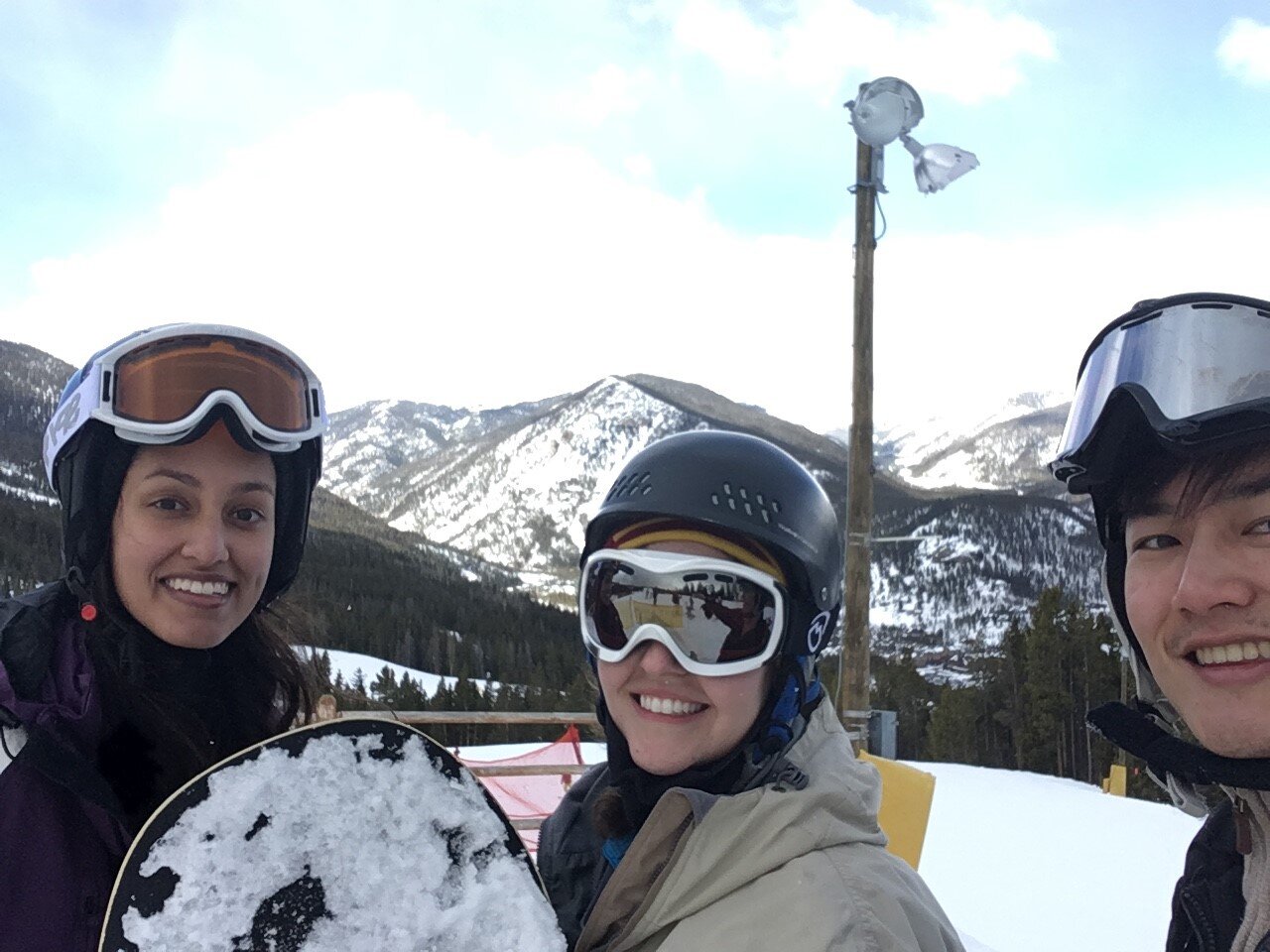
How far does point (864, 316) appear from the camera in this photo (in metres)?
7.67

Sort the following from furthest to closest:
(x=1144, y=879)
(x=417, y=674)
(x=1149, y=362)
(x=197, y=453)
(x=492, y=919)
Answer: (x=417, y=674)
(x=1144, y=879)
(x=197, y=453)
(x=1149, y=362)
(x=492, y=919)

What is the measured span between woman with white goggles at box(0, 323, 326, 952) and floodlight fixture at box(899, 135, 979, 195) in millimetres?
7139

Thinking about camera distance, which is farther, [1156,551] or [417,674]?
[417,674]

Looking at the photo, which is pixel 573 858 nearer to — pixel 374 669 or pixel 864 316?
pixel 864 316

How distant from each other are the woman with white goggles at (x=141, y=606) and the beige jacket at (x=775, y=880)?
875 millimetres

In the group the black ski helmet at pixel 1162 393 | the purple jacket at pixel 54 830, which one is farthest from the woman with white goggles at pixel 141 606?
the black ski helmet at pixel 1162 393

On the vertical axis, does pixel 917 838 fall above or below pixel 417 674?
above

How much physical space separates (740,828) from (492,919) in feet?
1.45

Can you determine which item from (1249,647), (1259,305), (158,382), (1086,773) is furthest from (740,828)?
(1086,773)

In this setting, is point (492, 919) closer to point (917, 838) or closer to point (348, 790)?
point (348, 790)

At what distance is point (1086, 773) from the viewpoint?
45938mm

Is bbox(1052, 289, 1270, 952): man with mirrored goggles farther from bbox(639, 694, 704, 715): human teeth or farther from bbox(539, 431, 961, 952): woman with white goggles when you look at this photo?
bbox(639, 694, 704, 715): human teeth

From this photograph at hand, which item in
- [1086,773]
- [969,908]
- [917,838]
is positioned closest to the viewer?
[917,838]

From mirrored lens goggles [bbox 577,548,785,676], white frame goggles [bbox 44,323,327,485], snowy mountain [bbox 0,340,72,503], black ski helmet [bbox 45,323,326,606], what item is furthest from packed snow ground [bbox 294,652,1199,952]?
snowy mountain [bbox 0,340,72,503]
